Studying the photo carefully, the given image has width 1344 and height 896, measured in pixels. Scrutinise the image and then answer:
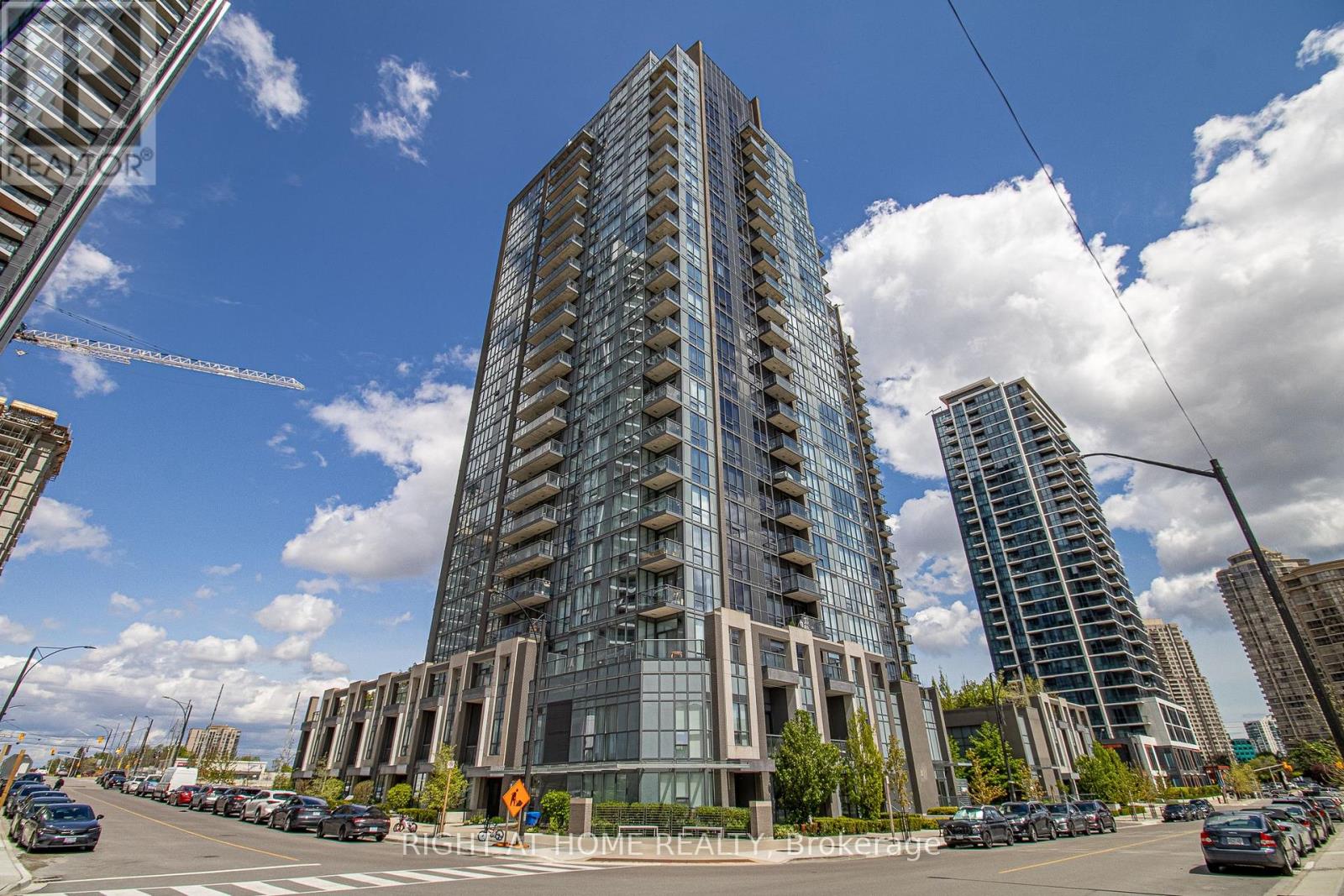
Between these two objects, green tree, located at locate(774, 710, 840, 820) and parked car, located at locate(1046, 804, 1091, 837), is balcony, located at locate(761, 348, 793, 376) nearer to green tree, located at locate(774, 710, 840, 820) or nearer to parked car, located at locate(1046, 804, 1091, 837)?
green tree, located at locate(774, 710, 840, 820)

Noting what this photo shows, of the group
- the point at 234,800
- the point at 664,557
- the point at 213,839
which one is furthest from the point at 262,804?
the point at 664,557

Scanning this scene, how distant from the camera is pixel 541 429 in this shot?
5622 cm

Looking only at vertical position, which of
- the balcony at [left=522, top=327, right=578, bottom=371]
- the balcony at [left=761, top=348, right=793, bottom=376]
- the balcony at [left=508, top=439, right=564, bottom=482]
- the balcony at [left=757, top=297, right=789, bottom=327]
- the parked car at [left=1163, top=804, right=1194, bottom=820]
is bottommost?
the parked car at [left=1163, top=804, right=1194, bottom=820]

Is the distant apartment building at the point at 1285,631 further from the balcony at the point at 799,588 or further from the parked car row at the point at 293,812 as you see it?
the parked car row at the point at 293,812

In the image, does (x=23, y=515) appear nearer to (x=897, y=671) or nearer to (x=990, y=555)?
(x=897, y=671)

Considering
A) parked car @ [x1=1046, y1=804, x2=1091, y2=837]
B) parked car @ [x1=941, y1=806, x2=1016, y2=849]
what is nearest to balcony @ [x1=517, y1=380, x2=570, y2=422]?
parked car @ [x1=941, y1=806, x2=1016, y2=849]

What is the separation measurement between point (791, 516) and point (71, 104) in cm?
7292

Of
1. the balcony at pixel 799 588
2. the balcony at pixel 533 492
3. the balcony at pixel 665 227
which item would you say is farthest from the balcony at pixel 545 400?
the balcony at pixel 799 588

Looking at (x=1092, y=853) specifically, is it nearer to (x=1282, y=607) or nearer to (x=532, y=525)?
(x=1282, y=607)

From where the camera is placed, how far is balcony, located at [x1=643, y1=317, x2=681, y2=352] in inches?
1940

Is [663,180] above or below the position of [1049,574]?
above

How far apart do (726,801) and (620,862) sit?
45.6ft

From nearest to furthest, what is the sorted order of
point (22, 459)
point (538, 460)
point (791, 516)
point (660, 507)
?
point (660, 507) < point (791, 516) < point (538, 460) < point (22, 459)

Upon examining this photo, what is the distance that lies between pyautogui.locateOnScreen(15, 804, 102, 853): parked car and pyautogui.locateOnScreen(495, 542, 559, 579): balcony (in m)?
29.1
